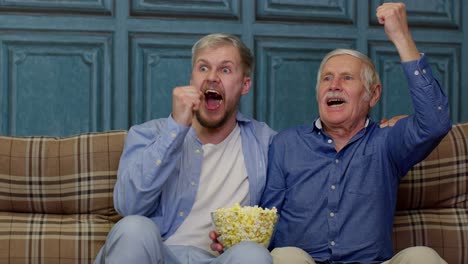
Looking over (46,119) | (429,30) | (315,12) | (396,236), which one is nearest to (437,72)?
(429,30)

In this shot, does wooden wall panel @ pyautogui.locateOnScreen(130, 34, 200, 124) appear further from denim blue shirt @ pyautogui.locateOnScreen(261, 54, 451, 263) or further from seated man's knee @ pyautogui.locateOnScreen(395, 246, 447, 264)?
seated man's knee @ pyautogui.locateOnScreen(395, 246, 447, 264)

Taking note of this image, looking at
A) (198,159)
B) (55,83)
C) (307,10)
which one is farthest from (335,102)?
(55,83)

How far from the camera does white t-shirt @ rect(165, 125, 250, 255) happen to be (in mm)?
2645

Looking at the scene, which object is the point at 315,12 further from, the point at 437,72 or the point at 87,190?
the point at 87,190

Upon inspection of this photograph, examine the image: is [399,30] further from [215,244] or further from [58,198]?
[58,198]

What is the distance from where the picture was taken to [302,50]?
359 centimetres

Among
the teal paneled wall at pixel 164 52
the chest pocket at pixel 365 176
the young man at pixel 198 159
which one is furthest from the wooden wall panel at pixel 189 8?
the chest pocket at pixel 365 176

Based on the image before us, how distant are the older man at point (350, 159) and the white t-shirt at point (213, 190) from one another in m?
0.10

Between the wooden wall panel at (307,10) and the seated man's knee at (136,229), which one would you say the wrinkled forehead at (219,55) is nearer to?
the seated man's knee at (136,229)

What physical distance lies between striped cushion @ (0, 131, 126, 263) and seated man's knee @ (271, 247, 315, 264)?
60 cm

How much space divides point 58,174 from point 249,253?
2.66 feet

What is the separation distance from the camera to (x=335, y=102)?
2775mm

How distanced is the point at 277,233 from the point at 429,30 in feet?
4.56

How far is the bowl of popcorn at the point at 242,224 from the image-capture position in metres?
2.43
